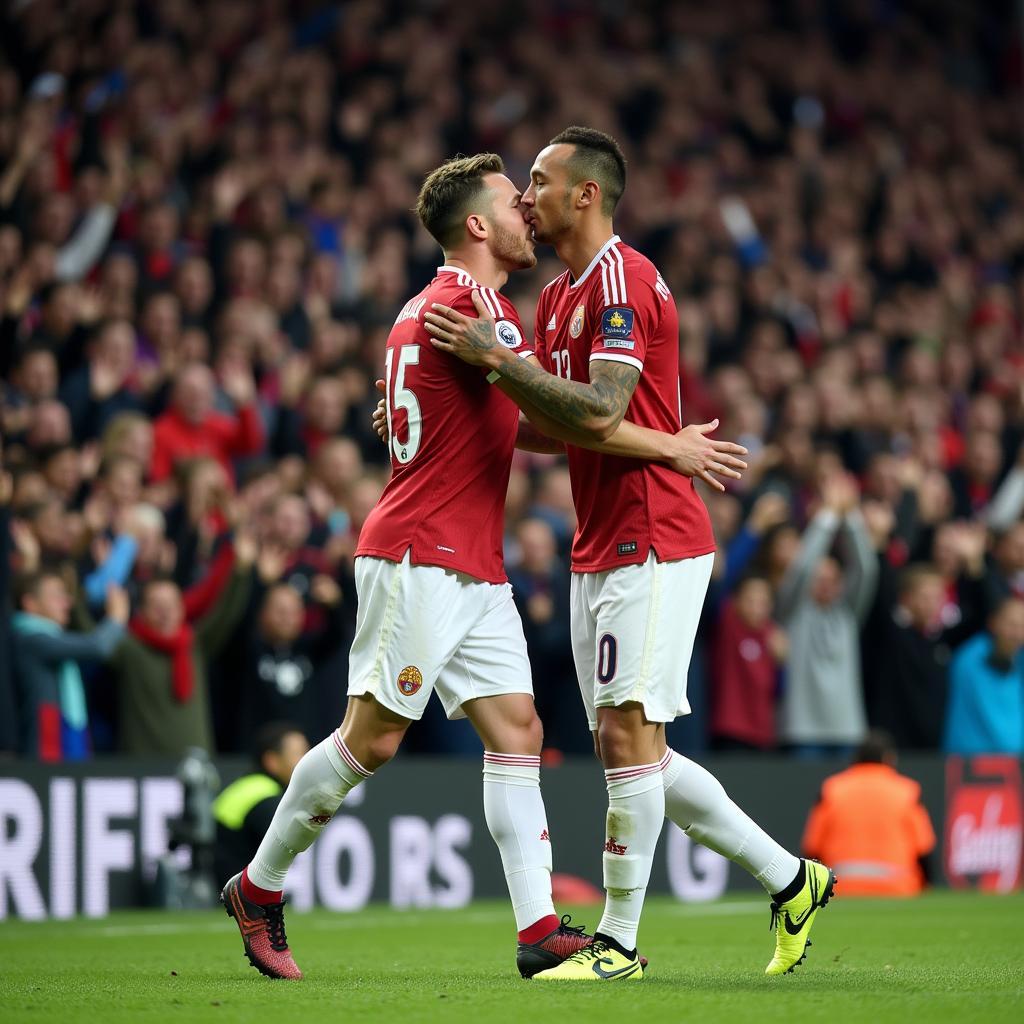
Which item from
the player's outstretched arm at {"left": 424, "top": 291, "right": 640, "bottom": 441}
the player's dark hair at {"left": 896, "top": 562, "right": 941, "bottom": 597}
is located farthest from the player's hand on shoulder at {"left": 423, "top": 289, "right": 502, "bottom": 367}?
the player's dark hair at {"left": 896, "top": 562, "right": 941, "bottom": 597}

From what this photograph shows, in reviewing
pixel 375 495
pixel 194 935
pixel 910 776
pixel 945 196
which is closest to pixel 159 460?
pixel 375 495

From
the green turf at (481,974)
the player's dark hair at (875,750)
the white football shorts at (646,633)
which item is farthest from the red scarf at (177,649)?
the white football shorts at (646,633)

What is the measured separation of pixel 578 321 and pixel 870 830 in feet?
21.8

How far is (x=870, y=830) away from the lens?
11938 millimetres

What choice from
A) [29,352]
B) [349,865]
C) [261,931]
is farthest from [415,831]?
[261,931]

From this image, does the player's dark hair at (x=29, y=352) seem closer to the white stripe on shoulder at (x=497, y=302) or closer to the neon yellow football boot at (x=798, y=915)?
the white stripe on shoulder at (x=497, y=302)

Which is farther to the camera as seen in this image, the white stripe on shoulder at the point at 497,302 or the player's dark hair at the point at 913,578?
the player's dark hair at the point at 913,578

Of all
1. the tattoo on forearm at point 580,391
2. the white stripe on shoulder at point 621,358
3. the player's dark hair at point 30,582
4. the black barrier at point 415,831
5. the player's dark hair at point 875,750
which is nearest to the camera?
the tattoo on forearm at point 580,391

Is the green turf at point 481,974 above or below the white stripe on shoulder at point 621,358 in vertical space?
below

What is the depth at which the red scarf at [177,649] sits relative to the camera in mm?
10883

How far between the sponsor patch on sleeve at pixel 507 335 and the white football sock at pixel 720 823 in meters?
1.41

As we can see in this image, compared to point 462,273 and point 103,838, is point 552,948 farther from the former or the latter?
point 103,838

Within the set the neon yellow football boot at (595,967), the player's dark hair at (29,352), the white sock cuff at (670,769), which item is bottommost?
the neon yellow football boot at (595,967)

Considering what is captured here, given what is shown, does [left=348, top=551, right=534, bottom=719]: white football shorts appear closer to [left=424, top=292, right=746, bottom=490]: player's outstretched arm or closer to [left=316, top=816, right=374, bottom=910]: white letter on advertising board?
[left=424, top=292, right=746, bottom=490]: player's outstretched arm
